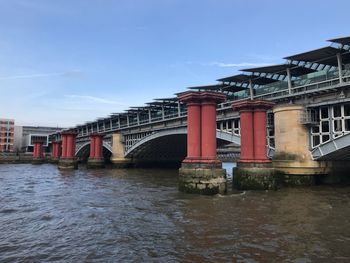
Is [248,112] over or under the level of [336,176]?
over

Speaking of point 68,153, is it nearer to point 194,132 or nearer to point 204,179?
point 194,132

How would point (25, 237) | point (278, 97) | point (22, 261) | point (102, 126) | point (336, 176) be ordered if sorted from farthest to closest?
point (102, 126)
point (278, 97)
point (336, 176)
point (25, 237)
point (22, 261)

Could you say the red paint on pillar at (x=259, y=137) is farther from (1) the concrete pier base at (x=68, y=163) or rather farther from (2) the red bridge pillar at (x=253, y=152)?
(1) the concrete pier base at (x=68, y=163)

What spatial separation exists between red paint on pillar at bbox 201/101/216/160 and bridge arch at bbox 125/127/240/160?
1999cm

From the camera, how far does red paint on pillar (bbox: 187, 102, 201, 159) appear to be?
2195 centimetres

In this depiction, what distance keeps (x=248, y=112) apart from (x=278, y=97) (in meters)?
5.51

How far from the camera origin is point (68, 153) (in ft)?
188

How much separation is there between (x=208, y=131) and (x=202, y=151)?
51.2 inches

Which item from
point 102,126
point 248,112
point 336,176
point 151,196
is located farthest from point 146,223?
point 102,126

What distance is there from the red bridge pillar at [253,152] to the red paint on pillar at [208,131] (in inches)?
143

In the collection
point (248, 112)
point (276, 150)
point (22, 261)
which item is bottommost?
point (22, 261)

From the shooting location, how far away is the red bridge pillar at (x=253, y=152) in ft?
78.5

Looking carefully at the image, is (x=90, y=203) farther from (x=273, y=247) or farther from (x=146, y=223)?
(x=273, y=247)

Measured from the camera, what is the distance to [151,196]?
21.9 metres
